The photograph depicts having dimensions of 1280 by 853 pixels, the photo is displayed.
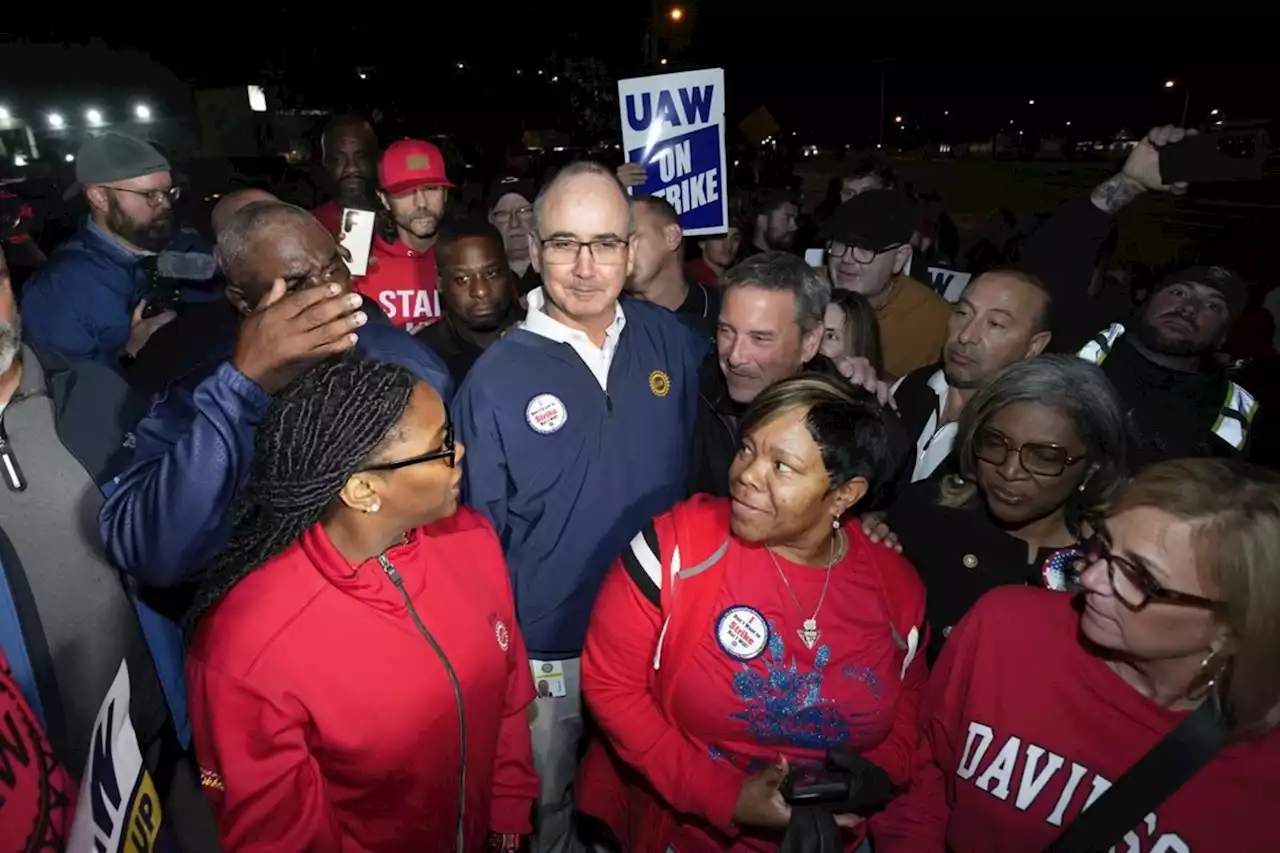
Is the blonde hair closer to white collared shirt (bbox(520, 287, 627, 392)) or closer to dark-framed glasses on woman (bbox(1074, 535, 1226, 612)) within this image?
dark-framed glasses on woman (bbox(1074, 535, 1226, 612))

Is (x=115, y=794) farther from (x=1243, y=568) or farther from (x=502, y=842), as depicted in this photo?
(x=1243, y=568)

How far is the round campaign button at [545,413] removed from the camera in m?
2.93

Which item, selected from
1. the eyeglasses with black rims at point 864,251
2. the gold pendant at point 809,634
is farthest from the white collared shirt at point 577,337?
the eyeglasses with black rims at point 864,251

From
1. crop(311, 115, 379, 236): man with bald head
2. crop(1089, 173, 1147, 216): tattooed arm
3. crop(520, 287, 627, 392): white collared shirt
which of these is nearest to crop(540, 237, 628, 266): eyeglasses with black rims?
crop(520, 287, 627, 392): white collared shirt

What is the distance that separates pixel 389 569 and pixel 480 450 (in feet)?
3.01

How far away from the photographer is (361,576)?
196 cm

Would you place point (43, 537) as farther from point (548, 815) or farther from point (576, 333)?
point (548, 815)

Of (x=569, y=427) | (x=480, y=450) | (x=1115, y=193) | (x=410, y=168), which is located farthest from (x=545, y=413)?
(x=1115, y=193)

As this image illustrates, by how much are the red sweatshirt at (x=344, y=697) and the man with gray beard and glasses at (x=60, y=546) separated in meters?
0.60

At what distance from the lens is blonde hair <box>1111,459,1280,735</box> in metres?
1.69

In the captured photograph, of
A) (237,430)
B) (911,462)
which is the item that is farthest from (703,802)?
(911,462)

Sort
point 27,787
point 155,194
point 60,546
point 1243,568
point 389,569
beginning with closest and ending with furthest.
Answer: point 27,787
point 1243,568
point 389,569
point 60,546
point 155,194

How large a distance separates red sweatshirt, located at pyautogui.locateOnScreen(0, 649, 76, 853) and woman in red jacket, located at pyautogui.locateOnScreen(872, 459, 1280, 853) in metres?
2.06

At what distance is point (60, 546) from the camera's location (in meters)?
2.39
